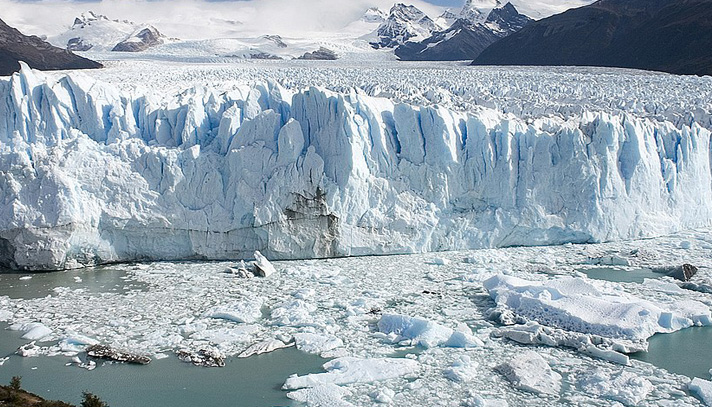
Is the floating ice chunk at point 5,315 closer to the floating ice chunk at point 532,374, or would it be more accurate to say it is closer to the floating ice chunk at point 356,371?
the floating ice chunk at point 356,371

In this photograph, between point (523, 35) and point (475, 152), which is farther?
point (523, 35)

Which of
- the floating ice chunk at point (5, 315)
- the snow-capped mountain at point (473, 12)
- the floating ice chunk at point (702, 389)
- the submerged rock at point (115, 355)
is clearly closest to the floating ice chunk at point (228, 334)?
the submerged rock at point (115, 355)

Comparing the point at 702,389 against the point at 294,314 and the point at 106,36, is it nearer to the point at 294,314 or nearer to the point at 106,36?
the point at 294,314

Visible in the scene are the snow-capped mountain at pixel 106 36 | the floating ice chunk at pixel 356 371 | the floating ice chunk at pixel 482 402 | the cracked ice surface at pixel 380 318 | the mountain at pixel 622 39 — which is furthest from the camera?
the snow-capped mountain at pixel 106 36

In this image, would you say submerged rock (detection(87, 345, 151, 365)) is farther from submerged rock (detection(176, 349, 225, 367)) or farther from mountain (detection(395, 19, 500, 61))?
mountain (detection(395, 19, 500, 61))

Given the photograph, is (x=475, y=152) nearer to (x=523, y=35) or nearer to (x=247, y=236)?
(x=247, y=236)

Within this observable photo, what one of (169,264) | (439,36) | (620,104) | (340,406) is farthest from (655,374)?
(439,36)
